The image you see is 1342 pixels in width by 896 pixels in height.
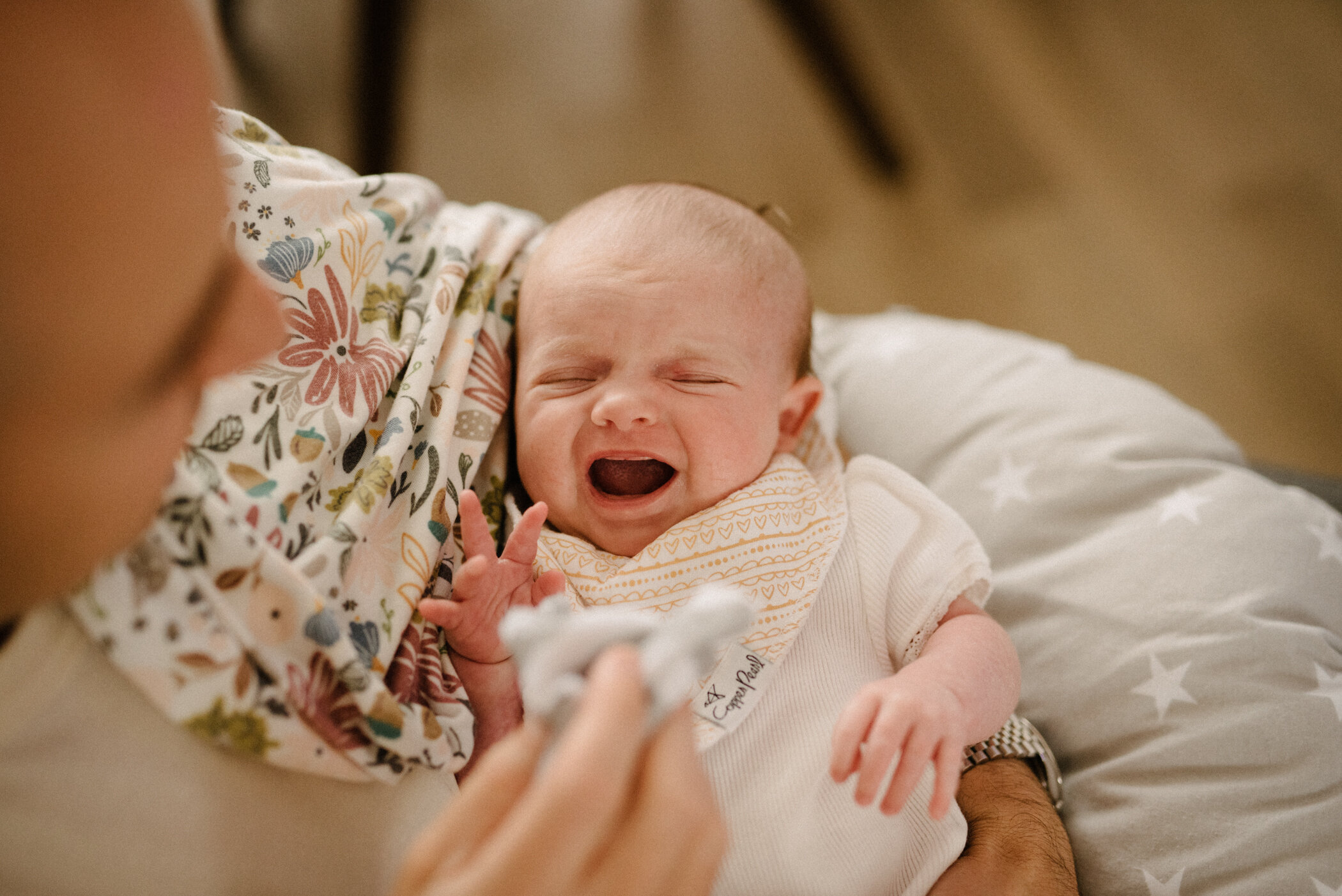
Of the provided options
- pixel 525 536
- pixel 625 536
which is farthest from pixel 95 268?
pixel 625 536

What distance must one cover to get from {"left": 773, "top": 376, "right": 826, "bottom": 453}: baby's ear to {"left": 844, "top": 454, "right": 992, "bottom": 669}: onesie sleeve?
0.37ft

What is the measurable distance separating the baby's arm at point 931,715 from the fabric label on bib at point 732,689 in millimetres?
117

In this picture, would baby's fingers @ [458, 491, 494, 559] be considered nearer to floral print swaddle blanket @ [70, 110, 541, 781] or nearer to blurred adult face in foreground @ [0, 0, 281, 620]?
floral print swaddle blanket @ [70, 110, 541, 781]

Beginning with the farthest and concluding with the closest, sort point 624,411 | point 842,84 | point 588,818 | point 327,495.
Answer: point 842,84 → point 624,411 → point 327,495 → point 588,818

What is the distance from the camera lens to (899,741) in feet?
2.09

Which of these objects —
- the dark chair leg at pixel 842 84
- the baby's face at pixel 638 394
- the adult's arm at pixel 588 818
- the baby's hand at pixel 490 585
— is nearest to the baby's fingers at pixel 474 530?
the baby's hand at pixel 490 585

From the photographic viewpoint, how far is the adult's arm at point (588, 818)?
0.40 m

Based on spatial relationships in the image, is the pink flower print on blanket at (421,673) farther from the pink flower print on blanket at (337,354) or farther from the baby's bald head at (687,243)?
the baby's bald head at (687,243)

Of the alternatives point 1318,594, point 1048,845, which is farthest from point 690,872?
point 1318,594

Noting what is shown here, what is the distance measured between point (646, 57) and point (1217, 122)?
1424 mm

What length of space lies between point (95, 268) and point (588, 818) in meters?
0.36

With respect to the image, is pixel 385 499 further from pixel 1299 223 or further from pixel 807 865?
pixel 1299 223

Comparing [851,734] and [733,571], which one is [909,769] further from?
[733,571]

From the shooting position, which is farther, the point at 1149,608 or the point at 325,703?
the point at 1149,608
